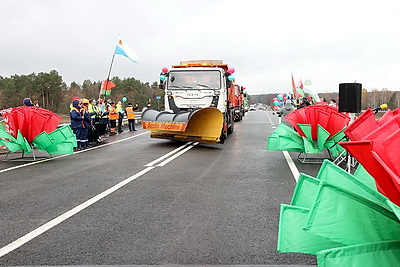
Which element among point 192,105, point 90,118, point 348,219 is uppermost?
point 192,105

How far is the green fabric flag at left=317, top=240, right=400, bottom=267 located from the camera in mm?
1722

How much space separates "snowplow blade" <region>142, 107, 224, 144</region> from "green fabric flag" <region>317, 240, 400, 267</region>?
11.7 m

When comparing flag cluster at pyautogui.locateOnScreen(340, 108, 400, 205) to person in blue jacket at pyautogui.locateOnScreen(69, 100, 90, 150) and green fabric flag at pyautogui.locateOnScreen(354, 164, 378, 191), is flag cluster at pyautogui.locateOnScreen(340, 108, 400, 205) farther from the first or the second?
person in blue jacket at pyautogui.locateOnScreen(69, 100, 90, 150)

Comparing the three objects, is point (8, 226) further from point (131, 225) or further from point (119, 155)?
point (119, 155)

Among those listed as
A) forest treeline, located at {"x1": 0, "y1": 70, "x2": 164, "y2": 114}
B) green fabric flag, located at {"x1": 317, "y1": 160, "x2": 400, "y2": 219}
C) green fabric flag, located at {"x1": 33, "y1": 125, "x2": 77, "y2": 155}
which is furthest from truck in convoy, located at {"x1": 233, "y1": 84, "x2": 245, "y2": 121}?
forest treeline, located at {"x1": 0, "y1": 70, "x2": 164, "y2": 114}

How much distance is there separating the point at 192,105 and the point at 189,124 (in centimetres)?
93

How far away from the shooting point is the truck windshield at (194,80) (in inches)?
607

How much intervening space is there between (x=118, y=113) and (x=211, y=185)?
1575cm

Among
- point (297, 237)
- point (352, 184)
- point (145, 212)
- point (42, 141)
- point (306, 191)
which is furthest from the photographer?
point (42, 141)

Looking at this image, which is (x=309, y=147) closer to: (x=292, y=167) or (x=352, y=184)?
(x=292, y=167)

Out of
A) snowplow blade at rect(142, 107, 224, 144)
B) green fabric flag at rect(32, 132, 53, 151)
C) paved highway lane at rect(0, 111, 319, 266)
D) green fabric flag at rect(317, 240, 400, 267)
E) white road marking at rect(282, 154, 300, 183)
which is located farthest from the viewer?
snowplow blade at rect(142, 107, 224, 144)

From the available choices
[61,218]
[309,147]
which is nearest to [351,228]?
[61,218]

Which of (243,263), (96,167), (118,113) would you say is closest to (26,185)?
(96,167)

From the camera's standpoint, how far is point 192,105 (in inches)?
599
